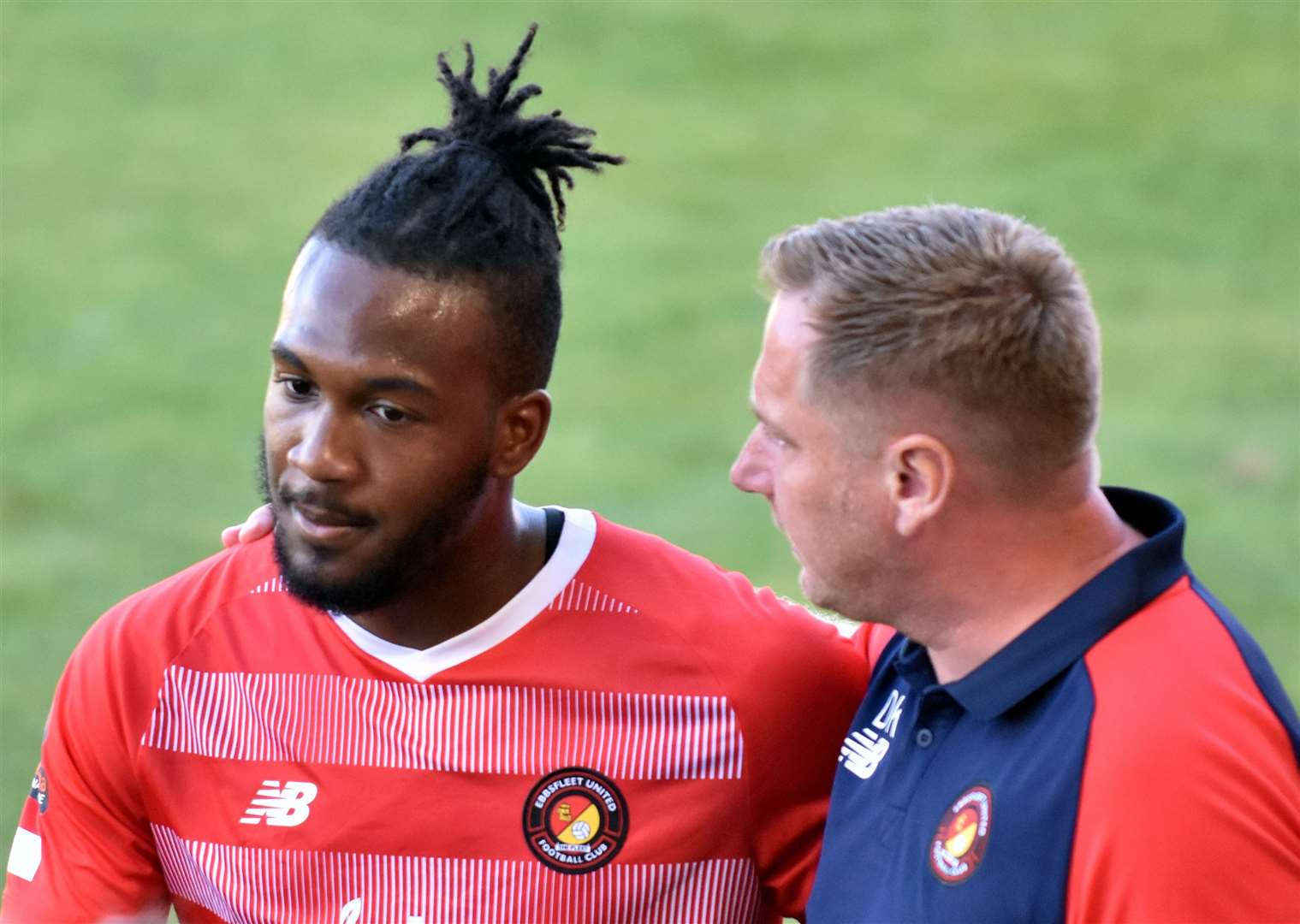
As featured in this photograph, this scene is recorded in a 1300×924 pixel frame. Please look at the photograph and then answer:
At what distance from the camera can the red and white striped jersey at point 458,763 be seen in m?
2.97

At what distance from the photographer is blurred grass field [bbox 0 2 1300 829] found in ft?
32.0

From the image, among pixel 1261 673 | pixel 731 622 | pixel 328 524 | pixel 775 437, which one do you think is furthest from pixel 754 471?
pixel 1261 673

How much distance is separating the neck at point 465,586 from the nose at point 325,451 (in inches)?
10.3

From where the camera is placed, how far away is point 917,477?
102 inches

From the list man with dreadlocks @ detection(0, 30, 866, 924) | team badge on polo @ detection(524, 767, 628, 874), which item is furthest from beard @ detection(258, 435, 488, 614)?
team badge on polo @ detection(524, 767, 628, 874)

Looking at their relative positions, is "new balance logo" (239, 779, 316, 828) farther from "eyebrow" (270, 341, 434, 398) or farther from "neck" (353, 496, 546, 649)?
"eyebrow" (270, 341, 434, 398)

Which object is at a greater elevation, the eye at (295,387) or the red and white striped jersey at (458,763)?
the eye at (295,387)

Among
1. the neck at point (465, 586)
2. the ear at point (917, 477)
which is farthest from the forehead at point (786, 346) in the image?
the neck at point (465, 586)

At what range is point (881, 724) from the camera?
2.86 meters

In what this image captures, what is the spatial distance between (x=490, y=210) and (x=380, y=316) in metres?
0.30

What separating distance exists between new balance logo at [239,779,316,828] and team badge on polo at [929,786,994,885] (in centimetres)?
103

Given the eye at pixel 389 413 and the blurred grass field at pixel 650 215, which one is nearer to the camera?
the eye at pixel 389 413

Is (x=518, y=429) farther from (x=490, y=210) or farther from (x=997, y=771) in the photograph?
(x=997, y=771)

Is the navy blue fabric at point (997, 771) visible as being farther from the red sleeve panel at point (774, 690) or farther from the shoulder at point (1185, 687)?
the red sleeve panel at point (774, 690)
